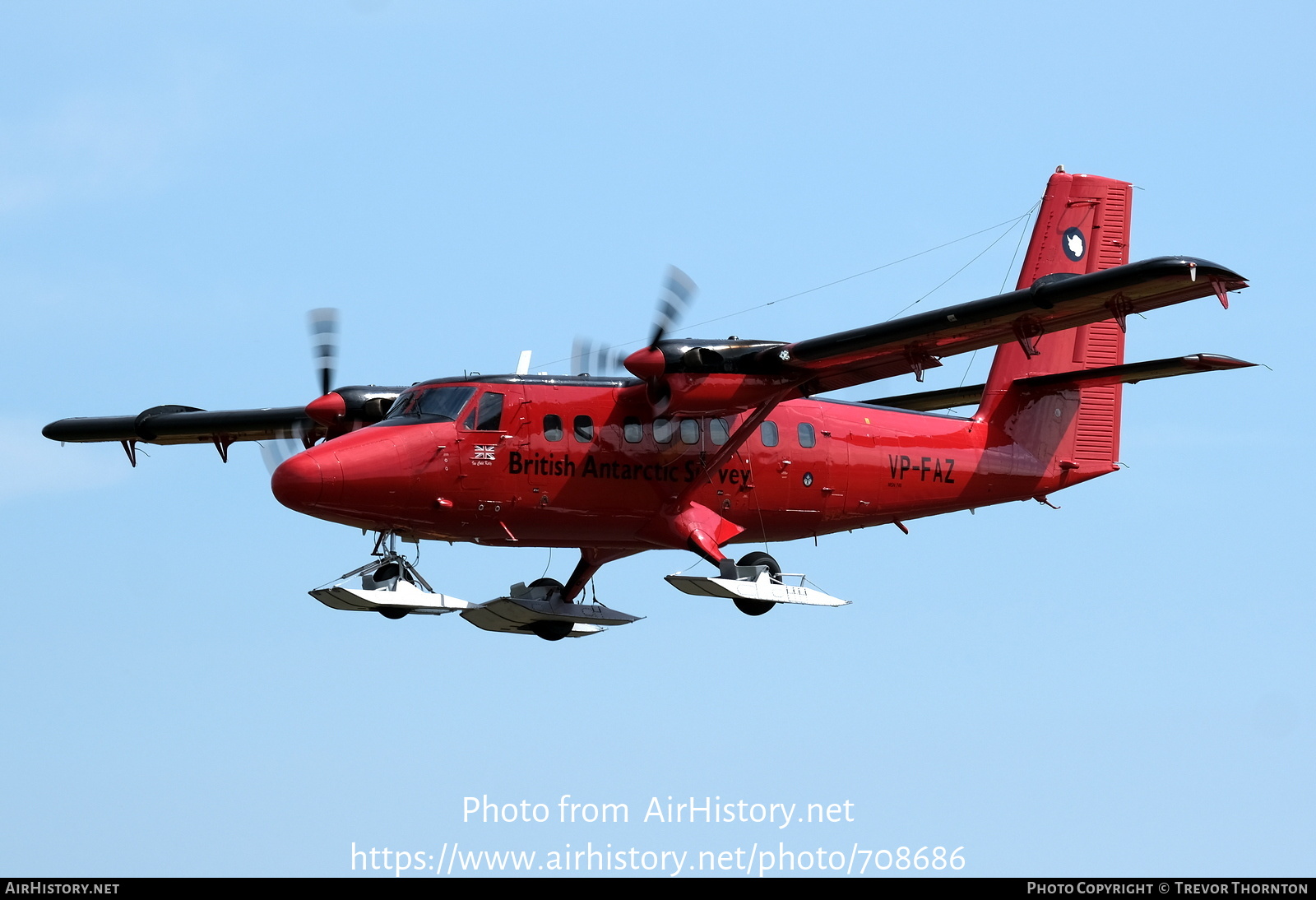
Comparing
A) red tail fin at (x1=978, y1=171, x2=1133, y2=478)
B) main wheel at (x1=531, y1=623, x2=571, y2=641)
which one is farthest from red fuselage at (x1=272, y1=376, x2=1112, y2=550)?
main wheel at (x1=531, y1=623, x2=571, y2=641)

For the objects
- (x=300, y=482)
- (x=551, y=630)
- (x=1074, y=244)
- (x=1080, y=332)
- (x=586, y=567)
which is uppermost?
(x=1074, y=244)

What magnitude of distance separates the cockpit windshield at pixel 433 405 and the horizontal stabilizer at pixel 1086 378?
21.2ft

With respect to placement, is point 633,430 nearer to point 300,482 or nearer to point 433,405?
point 433,405

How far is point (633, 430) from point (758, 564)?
232 cm

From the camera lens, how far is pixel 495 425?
76.6ft

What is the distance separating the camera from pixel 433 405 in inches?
926

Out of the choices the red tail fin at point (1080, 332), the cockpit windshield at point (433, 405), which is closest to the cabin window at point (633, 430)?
the cockpit windshield at point (433, 405)

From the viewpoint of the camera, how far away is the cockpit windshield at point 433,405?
23.3m

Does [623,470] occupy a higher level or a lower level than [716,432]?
lower

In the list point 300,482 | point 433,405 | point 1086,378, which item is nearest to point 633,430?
point 433,405

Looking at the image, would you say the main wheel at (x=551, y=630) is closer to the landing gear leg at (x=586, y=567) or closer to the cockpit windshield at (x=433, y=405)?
the landing gear leg at (x=586, y=567)

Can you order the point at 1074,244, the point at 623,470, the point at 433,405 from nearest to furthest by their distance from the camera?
the point at 433,405 → the point at 623,470 → the point at 1074,244

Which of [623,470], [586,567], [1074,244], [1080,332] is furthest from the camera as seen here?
[1074,244]
